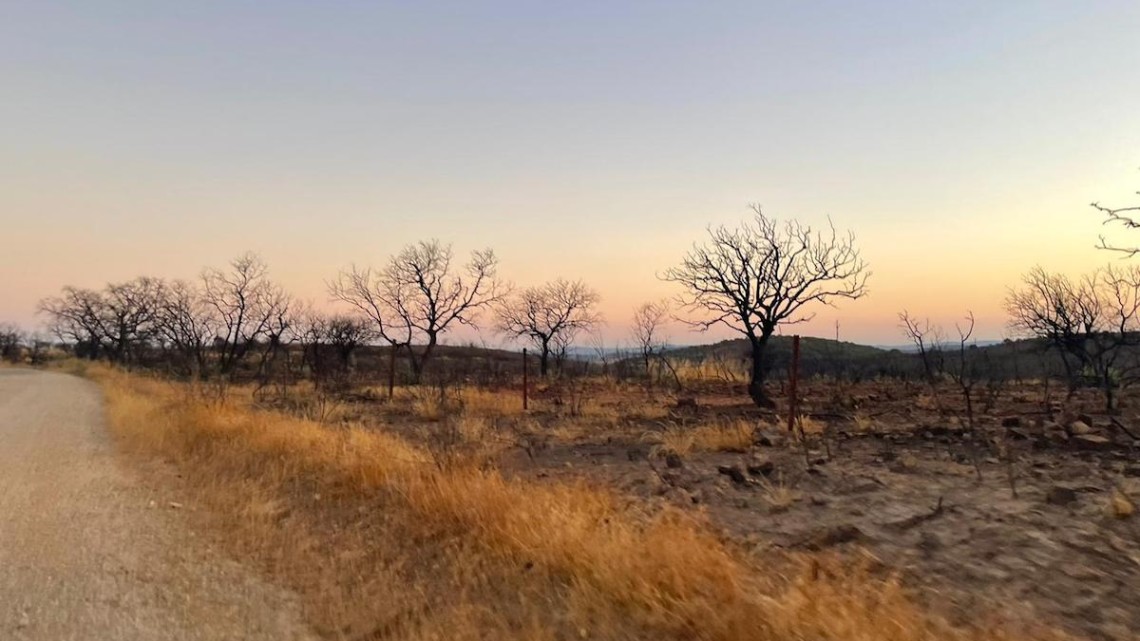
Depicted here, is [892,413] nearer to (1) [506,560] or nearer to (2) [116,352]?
(1) [506,560]

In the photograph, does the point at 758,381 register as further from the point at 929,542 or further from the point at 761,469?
the point at 929,542

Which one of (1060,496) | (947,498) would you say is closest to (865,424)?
(947,498)

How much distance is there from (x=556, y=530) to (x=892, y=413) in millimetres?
11125

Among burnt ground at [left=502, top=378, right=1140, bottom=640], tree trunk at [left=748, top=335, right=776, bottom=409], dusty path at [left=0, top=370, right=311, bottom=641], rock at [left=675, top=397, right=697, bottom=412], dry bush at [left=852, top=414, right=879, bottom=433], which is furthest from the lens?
tree trunk at [left=748, top=335, right=776, bottom=409]

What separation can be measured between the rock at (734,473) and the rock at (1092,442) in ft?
14.3

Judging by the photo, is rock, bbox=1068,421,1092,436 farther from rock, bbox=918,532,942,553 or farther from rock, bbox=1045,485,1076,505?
rock, bbox=918,532,942,553

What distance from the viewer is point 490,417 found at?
56.3 ft

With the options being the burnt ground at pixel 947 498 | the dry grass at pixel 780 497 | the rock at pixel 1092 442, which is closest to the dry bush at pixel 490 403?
the burnt ground at pixel 947 498

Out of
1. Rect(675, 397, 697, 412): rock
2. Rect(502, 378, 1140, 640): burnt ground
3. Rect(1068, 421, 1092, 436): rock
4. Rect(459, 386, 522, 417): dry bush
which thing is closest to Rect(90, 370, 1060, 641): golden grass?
Rect(502, 378, 1140, 640): burnt ground

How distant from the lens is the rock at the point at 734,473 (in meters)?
8.63

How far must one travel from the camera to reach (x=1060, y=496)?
6852 mm

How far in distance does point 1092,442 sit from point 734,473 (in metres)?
4.61

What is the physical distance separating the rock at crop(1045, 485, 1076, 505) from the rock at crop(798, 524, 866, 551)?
2.08 m

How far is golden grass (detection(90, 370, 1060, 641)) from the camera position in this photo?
4.16 meters
